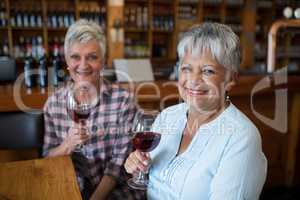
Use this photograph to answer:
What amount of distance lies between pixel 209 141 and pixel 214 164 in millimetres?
88

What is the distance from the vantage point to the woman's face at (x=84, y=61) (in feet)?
4.63

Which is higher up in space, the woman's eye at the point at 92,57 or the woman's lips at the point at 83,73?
the woman's eye at the point at 92,57

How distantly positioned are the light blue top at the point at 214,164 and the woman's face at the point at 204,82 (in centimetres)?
6

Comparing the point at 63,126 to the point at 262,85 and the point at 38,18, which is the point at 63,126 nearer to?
the point at 262,85

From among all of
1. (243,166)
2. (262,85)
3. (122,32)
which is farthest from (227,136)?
(122,32)

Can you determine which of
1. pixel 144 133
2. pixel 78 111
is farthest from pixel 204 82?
pixel 78 111

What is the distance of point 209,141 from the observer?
109cm

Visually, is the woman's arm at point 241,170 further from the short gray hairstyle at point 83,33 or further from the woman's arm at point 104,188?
the short gray hairstyle at point 83,33

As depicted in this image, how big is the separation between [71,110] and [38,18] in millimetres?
3313

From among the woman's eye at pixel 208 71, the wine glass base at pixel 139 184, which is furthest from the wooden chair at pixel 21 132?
the woman's eye at pixel 208 71

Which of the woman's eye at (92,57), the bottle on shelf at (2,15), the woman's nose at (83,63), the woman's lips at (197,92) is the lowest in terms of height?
the woman's lips at (197,92)

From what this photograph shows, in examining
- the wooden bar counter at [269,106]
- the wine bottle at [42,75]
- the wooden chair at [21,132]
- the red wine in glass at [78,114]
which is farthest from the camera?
the wooden bar counter at [269,106]

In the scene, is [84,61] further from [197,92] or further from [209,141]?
[209,141]

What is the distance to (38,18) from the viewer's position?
4180mm
